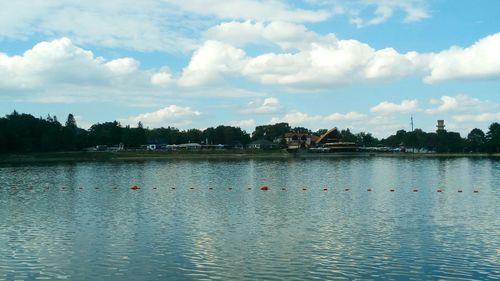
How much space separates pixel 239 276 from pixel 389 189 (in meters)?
44.3

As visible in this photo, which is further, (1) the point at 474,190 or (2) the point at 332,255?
(1) the point at 474,190

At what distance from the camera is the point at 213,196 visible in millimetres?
56562

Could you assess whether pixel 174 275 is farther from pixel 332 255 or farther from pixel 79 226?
pixel 79 226

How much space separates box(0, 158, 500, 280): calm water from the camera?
23.8 metres

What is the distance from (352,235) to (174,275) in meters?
12.9

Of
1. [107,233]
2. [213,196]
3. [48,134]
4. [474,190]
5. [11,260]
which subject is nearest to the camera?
[11,260]

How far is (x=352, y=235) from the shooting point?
1259 inches

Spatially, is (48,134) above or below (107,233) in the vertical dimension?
above

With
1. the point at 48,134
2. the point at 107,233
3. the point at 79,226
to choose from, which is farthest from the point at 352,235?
the point at 48,134

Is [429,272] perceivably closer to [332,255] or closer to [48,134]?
[332,255]

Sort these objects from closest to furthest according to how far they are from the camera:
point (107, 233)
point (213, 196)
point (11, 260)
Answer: point (11, 260)
point (107, 233)
point (213, 196)

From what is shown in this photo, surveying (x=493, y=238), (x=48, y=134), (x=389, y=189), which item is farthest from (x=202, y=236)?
(x=48, y=134)

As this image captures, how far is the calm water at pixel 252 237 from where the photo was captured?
78.2 ft

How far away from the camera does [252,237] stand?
3161 cm
